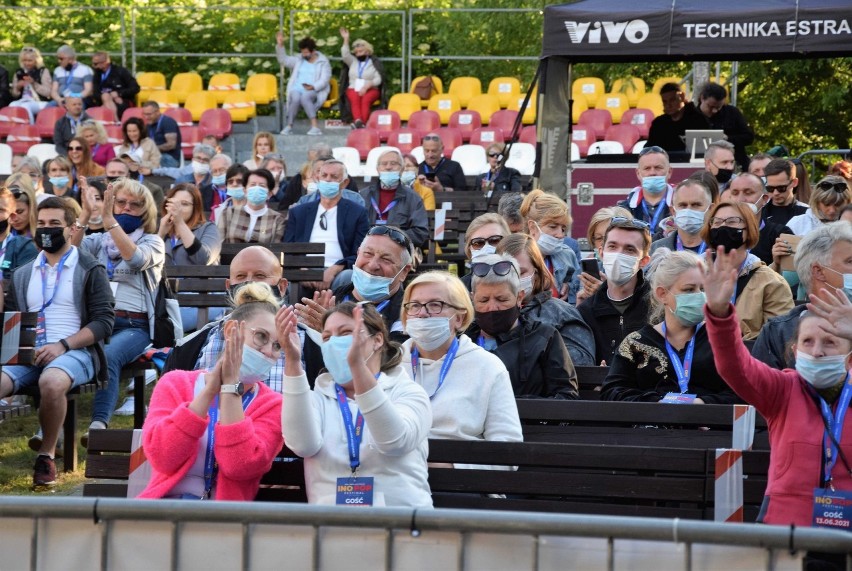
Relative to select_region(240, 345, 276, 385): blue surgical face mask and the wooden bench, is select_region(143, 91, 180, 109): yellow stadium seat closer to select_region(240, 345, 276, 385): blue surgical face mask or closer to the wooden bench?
select_region(240, 345, 276, 385): blue surgical face mask

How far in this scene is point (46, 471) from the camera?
8.13 meters

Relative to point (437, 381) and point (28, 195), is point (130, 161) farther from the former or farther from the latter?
point (437, 381)

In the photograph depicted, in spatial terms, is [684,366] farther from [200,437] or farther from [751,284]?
[200,437]

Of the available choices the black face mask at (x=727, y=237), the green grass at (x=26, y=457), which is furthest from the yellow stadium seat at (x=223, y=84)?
the black face mask at (x=727, y=237)

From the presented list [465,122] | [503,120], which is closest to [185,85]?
[465,122]

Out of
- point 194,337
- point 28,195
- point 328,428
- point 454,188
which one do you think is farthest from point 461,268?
point 328,428

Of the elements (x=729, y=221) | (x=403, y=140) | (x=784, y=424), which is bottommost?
(x=784, y=424)

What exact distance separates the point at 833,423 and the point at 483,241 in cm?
394

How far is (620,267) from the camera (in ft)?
23.5

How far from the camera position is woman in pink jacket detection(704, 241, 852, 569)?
4332 millimetres

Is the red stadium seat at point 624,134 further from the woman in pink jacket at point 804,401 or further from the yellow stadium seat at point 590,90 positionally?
the woman in pink jacket at point 804,401

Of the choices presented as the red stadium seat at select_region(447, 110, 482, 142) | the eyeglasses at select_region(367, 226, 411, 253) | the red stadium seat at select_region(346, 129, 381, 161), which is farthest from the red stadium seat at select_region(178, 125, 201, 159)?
the eyeglasses at select_region(367, 226, 411, 253)

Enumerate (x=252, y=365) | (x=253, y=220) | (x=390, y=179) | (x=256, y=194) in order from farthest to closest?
(x=390, y=179)
(x=253, y=220)
(x=256, y=194)
(x=252, y=365)

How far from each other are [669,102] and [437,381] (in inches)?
416
